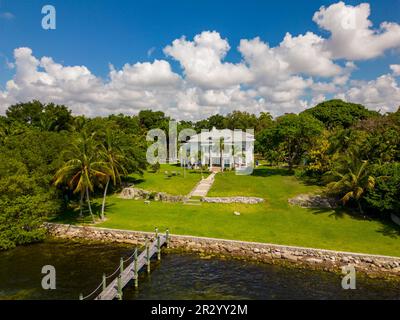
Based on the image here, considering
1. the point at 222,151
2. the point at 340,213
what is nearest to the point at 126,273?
the point at 340,213

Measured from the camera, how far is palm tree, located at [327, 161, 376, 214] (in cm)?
3291

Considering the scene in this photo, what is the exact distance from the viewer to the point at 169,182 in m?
48.6

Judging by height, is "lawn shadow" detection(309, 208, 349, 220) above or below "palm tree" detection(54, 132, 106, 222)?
below

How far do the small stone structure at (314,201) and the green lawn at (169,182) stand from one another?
49.5 ft

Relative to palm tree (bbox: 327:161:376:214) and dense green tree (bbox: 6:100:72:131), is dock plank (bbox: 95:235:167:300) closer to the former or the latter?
palm tree (bbox: 327:161:376:214)

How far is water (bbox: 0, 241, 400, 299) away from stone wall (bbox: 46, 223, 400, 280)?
3.61ft

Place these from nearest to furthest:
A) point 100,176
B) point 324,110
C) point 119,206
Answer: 1. point 100,176
2. point 119,206
3. point 324,110

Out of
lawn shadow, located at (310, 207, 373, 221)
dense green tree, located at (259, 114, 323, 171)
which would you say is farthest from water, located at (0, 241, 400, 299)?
dense green tree, located at (259, 114, 323, 171)

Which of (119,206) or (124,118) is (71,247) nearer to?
(119,206)

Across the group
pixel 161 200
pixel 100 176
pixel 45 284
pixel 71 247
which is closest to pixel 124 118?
pixel 161 200

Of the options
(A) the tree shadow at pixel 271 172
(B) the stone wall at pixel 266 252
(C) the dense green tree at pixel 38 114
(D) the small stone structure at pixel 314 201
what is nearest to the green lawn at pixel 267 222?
(B) the stone wall at pixel 266 252

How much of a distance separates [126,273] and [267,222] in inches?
635

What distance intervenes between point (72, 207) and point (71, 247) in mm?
11489

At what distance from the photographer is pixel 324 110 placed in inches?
3504
